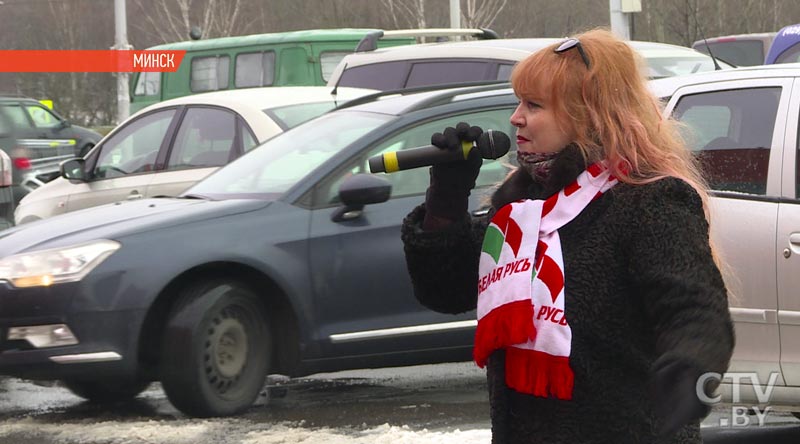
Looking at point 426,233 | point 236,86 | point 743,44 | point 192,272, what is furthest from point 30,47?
point 426,233

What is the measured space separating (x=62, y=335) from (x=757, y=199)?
3118mm

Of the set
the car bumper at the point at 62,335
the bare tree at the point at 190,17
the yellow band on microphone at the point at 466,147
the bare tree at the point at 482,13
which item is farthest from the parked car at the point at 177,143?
the bare tree at the point at 190,17

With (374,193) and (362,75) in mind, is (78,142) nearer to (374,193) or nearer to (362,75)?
(362,75)

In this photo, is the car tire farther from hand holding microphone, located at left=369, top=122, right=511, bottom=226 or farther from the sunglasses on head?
the sunglasses on head

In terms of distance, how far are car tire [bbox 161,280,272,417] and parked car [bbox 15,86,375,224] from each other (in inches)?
106

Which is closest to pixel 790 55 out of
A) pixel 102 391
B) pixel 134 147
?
pixel 134 147

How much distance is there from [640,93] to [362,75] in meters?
10.5

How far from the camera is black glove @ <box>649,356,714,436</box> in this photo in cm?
226

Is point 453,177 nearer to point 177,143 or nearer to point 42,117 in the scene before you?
point 177,143

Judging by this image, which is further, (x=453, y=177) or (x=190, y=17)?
(x=190, y=17)

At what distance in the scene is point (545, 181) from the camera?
2.67 m

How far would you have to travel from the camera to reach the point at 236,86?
79.8ft

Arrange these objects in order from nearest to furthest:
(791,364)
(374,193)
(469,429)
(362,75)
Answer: (791,364)
(469,429)
(374,193)
(362,75)

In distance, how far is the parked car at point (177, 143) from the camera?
950cm
